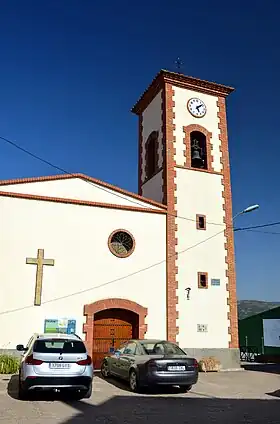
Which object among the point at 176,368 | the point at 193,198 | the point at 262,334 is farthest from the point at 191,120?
the point at 262,334

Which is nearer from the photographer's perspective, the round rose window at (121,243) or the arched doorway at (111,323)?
the arched doorway at (111,323)

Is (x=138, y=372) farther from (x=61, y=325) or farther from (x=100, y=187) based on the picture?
(x=100, y=187)

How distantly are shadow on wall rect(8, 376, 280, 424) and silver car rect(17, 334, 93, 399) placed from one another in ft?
1.62

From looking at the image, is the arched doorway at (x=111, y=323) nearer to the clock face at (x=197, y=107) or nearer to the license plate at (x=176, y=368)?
the license plate at (x=176, y=368)

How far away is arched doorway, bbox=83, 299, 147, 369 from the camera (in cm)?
1569

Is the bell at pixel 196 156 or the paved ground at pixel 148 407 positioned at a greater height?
the bell at pixel 196 156

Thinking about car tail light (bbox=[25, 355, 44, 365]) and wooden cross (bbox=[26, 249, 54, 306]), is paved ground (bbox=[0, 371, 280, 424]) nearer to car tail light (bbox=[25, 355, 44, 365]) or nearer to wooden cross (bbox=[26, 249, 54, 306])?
car tail light (bbox=[25, 355, 44, 365])

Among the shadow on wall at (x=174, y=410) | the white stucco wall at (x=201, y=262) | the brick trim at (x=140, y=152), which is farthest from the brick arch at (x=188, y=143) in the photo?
the shadow on wall at (x=174, y=410)

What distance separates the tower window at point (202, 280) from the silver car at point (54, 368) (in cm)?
856

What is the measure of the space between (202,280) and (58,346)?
906cm

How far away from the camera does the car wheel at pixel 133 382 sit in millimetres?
10906

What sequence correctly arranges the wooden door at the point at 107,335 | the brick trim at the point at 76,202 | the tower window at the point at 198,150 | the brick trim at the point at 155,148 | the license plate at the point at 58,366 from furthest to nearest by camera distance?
1. the brick trim at the point at 155,148
2. the tower window at the point at 198,150
3. the wooden door at the point at 107,335
4. the brick trim at the point at 76,202
5. the license plate at the point at 58,366

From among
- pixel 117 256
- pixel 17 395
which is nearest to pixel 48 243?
pixel 117 256

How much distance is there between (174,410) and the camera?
8688mm
